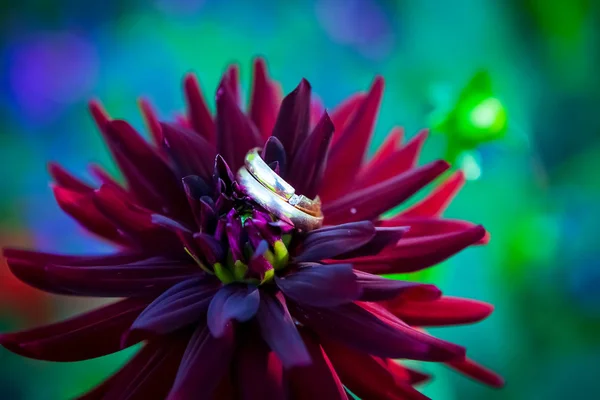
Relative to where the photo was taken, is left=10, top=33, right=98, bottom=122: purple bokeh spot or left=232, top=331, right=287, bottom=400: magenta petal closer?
left=232, top=331, right=287, bottom=400: magenta petal

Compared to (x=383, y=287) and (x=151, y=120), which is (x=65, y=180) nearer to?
(x=151, y=120)

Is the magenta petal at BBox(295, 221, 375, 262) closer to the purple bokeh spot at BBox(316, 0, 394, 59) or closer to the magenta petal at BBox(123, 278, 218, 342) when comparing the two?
the magenta petal at BBox(123, 278, 218, 342)

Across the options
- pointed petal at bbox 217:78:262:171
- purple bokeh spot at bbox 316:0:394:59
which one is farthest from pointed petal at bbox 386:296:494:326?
purple bokeh spot at bbox 316:0:394:59

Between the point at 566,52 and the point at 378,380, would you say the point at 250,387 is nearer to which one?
the point at 378,380

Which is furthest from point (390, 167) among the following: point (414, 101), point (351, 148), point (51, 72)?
point (51, 72)

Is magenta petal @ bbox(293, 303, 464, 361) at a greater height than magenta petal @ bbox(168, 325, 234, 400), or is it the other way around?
magenta petal @ bbox(168, 325, 234, 400)

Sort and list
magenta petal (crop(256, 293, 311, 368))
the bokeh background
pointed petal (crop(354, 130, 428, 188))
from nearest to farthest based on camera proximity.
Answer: magenta petal (crop(256, 293, 311, 368))
pointed petal (crop(354, 130, 428, 188))
the bokeh background
